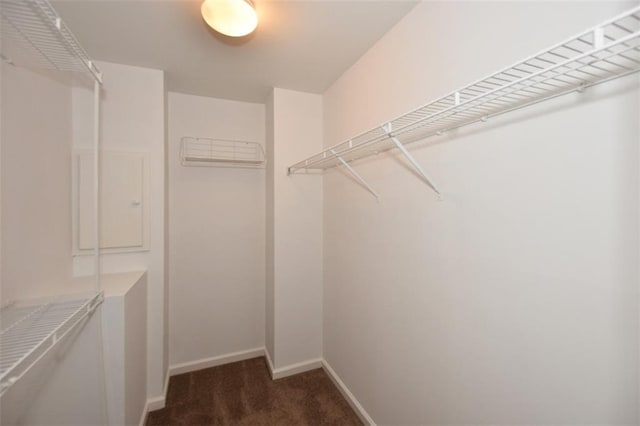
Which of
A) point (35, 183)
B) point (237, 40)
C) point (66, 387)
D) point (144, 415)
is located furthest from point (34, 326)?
point (237, 40)

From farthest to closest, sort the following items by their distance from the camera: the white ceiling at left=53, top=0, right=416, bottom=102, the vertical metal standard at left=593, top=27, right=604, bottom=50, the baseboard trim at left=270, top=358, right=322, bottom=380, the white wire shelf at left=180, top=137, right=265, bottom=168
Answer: the white wire shelf at left=180, top=137, right=265, bottom=168 < the baseboard trim at left=270, top=358, right=322, bottom=380 < the white ceiling at left=53, top=0, right=416, bottom=102 < the vertical metal standard at left=593, top=27, right=604, bottom=50

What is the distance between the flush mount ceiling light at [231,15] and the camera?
1166mm

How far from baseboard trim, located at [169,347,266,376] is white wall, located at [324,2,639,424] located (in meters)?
1.35

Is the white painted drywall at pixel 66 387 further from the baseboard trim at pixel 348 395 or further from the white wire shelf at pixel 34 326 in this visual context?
the baseboard trim at pixel 348 395

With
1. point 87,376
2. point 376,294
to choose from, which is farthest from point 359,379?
point 87,376

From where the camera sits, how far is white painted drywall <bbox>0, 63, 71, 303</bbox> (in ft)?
3.65

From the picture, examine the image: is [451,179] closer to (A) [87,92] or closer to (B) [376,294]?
(B) [376,294]

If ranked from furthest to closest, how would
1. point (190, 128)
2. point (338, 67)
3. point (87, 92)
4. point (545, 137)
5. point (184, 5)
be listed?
point (190, 128) → point (338, 67) → point (87, 92) → point (184, 5) → point (545, 137)

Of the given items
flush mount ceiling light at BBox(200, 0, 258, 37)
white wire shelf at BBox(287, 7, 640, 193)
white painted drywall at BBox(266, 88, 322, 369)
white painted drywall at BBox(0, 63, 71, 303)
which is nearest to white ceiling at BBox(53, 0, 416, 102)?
flush mount ceiling light at BBox(200, 0, 258, 37)

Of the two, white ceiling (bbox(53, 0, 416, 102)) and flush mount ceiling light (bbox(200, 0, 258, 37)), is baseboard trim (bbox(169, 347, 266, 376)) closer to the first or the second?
white ceiling (bbox(53, 0, 416, 102))

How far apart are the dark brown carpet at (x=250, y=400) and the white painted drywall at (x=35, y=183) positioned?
3.98ft

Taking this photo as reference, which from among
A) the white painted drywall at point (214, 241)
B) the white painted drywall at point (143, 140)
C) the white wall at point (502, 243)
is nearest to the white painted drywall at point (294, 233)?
the white painted drywall at point (214, 241)

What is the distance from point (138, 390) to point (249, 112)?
2.44 metres

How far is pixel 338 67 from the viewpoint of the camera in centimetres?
191
